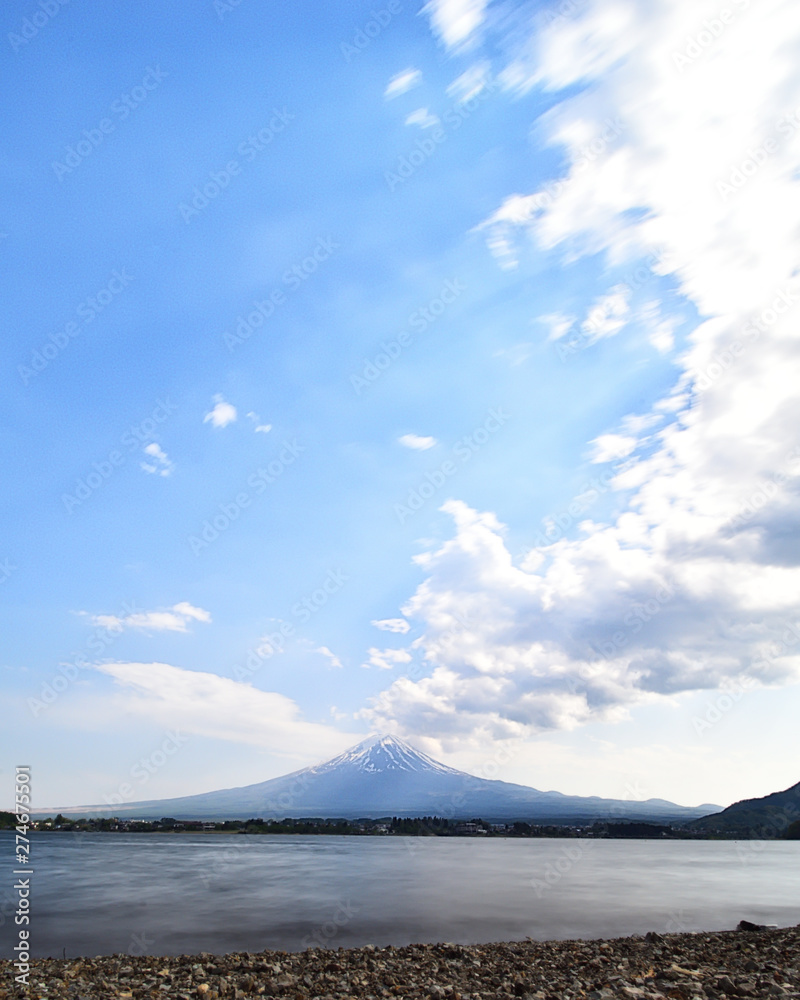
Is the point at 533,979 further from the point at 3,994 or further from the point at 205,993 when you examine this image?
the point at 3,994

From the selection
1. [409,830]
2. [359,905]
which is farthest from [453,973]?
[409,830]

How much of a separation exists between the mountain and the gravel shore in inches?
7440

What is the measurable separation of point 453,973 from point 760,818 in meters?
209

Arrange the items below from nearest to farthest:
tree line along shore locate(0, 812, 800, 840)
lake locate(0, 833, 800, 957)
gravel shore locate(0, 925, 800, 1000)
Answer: gravel shore locate(0, 925, 800, 1000) → lake locate(0, 833, 800, 957) → tree line along shore locate(0, 812, 800, 840)

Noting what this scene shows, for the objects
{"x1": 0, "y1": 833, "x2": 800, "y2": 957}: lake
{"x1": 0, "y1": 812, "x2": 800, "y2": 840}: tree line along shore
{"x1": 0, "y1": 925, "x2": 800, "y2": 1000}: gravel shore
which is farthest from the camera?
{"x1": 0, "y1": 812, "x2": 800, "y2": 840}: tree line along shore

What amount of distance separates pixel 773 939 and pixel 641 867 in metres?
62.4

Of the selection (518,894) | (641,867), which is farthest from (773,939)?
(641,867)

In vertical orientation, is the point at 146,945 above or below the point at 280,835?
above

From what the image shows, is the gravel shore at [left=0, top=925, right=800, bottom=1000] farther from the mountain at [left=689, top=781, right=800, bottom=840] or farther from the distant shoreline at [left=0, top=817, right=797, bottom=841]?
the mountain at [left=689, top=781, right=800, bottom=840]

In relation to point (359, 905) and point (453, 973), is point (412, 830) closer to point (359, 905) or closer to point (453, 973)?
point (359, 905)

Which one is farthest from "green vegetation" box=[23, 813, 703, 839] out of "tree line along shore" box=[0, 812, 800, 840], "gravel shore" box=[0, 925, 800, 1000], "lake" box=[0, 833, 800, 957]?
"gravel shore" box=[0, 925, 800, 1000]

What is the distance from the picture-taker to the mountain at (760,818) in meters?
172

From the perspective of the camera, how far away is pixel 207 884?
49188 mm

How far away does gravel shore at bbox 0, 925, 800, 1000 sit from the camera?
12555mm
